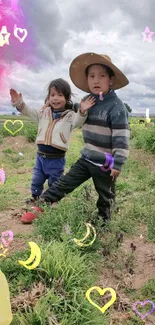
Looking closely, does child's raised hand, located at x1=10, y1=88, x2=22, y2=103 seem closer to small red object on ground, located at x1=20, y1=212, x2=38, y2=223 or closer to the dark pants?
the dark pants

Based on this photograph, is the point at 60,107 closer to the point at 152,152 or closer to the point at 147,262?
the point at 147,262

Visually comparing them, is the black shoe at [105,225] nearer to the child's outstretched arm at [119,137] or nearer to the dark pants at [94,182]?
the dark pants at [94,182]

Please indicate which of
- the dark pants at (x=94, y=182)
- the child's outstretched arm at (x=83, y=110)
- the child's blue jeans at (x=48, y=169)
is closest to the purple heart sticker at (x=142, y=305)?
the dark pants at (x=94, y=182)

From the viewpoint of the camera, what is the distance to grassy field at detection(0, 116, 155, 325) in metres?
2.39

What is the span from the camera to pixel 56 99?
428 centimetres

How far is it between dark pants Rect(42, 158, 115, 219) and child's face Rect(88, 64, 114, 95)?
714mm

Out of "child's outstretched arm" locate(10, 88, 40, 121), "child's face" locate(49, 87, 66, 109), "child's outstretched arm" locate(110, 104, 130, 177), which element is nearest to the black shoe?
"child's outstretched arm" locate(110, 104, 130, 177)

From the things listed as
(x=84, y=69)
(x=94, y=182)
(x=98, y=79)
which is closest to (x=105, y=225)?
(x=94, y=182)

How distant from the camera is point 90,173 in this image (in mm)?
A: 3932

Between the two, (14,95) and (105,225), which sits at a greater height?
(14,95)

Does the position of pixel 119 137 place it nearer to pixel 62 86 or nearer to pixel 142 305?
pixel 62 86

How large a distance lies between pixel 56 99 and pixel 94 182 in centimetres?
104

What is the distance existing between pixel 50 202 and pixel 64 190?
19cm

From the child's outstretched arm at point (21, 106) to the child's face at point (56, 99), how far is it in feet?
0.82
